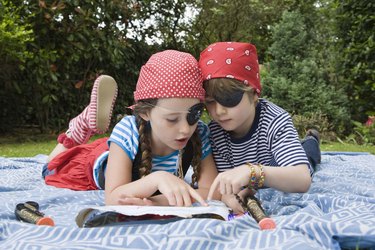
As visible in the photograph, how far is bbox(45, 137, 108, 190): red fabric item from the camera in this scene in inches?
112

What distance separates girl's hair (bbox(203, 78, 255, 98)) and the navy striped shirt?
10.9 inches

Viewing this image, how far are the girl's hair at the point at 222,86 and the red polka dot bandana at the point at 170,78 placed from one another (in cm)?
7

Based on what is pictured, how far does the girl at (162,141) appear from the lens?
194 centimetres

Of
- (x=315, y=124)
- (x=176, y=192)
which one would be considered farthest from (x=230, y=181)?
(x=315, y=124)

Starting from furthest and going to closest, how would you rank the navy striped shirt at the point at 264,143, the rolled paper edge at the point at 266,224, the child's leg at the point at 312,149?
the child's leg at the point at 312,149 → the navy striped shirt at the point at 264,143 → the rolled paper edge at the point at 266,224

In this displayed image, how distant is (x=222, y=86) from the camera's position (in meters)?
2.14

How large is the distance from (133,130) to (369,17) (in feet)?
18.6

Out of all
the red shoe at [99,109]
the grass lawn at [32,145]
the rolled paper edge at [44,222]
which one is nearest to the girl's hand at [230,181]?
the rolled paper edge at [44,222]

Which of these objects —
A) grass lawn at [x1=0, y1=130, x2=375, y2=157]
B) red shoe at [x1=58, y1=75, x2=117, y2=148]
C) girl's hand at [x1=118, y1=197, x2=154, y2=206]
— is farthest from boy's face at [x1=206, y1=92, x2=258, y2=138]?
grass lawn at [x1=0, y1=130, x2=375, y2=157]

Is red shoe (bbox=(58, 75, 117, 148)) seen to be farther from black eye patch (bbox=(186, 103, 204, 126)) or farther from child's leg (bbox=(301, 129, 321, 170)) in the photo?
child's leg (bbox=(301, 129, 321, 170))

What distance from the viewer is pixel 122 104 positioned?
8.83 meters

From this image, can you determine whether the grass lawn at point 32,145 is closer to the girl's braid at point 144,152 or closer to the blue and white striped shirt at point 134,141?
the blue and white striped shirt at point 134,141

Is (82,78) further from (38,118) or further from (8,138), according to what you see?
(8,138)

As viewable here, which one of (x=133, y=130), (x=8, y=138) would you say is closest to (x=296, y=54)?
(x=8, y=138)
